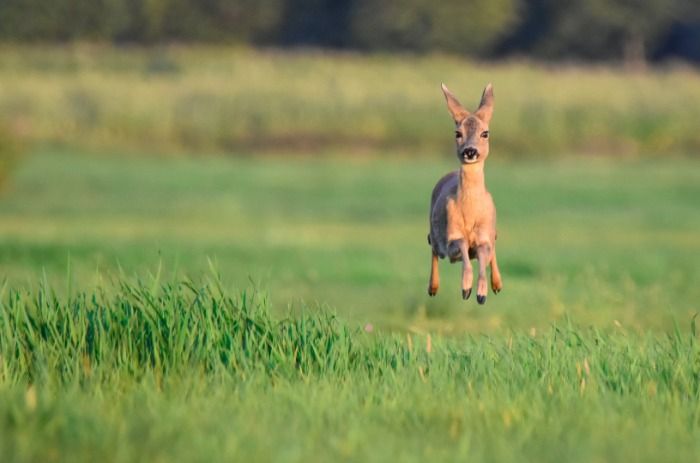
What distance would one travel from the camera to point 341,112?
4216 cm

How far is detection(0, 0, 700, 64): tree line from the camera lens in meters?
67.7

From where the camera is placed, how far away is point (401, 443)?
561cm

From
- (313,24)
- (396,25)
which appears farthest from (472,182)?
(313,24)

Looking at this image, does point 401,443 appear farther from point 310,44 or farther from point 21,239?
point 310,44

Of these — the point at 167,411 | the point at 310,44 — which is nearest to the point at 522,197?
the point at 167,411

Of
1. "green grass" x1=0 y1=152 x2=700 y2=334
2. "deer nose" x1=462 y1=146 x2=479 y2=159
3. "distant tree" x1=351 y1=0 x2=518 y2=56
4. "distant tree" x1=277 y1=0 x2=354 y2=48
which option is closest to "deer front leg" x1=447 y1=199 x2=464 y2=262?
"deer nose" x1=462 y1=146 x2=479 y2=159

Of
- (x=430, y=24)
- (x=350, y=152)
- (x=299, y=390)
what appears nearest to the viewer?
(x=299, y=390)

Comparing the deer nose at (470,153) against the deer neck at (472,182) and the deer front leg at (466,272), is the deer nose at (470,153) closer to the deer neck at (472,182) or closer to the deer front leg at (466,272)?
the deer neck at (472,182)

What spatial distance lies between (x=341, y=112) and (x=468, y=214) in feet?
124

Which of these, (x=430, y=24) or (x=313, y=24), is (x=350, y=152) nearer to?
(x=430, y=24)

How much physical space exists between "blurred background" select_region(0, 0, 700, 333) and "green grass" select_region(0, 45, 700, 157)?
83mm

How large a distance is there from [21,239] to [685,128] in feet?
82.3

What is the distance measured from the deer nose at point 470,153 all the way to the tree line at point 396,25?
63045 mm

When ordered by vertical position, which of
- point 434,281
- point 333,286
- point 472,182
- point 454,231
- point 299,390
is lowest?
point 299,390
